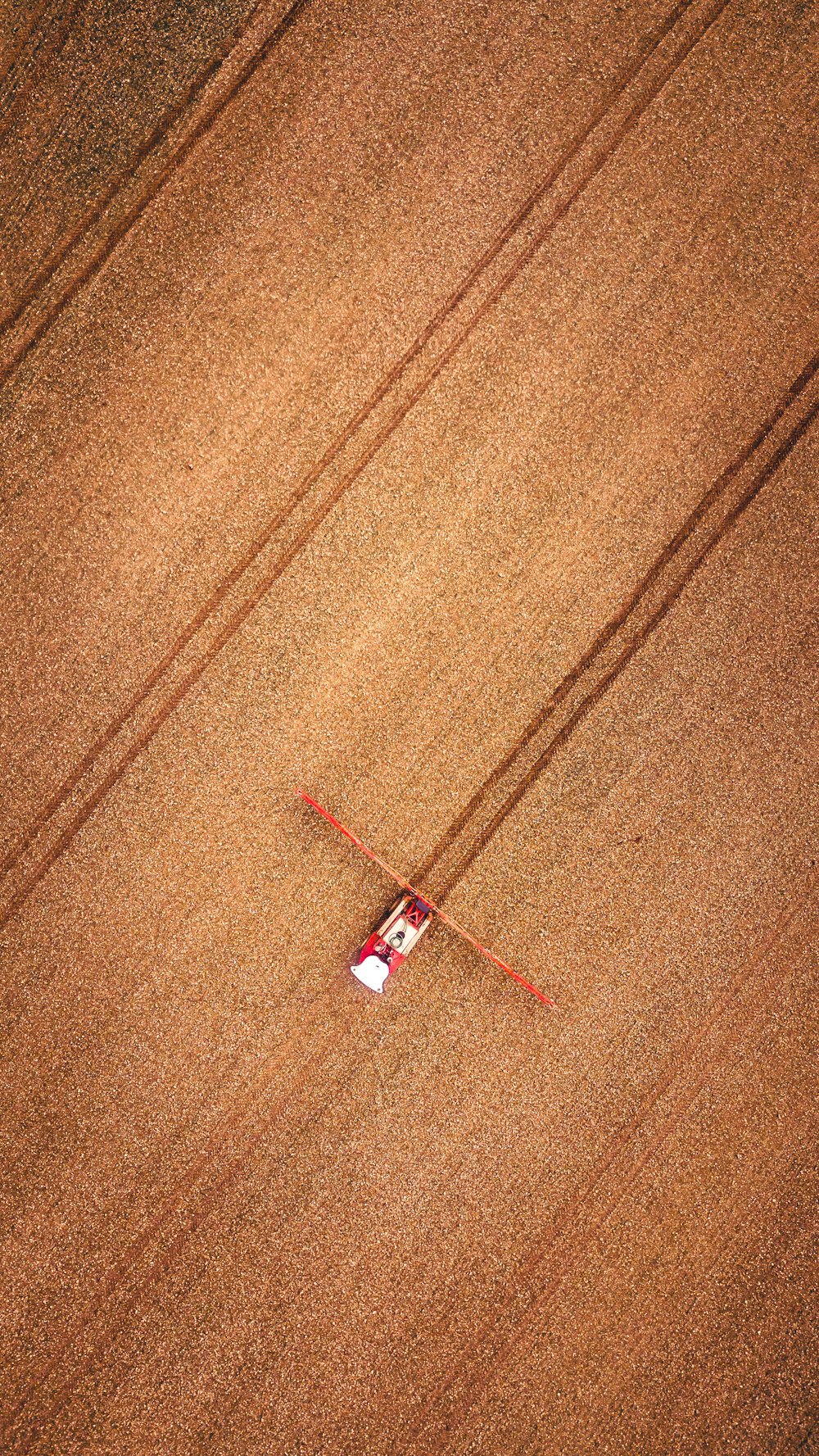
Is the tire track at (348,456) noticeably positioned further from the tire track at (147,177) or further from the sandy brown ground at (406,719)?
the tire track at (147,177)

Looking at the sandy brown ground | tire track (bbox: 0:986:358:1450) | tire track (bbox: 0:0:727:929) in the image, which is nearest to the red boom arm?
the sandy brown ground

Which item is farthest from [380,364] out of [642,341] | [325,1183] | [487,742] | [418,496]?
[325,1183]

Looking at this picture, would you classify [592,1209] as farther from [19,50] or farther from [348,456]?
[19,50]

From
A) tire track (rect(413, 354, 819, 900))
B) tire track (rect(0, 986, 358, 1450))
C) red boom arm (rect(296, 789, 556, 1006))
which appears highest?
tire track (rect(413, 354, 819, 900))

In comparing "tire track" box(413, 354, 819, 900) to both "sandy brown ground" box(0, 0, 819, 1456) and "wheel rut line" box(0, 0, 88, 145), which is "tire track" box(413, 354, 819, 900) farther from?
"wheel rut line" box(0, 0, 88, 145)

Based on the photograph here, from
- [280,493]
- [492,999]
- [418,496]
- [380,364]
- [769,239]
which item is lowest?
[492,999]

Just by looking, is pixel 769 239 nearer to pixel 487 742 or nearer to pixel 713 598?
pixel 713 598

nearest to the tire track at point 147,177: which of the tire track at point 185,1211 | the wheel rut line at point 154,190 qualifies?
the wheel rut line at point 154,190
